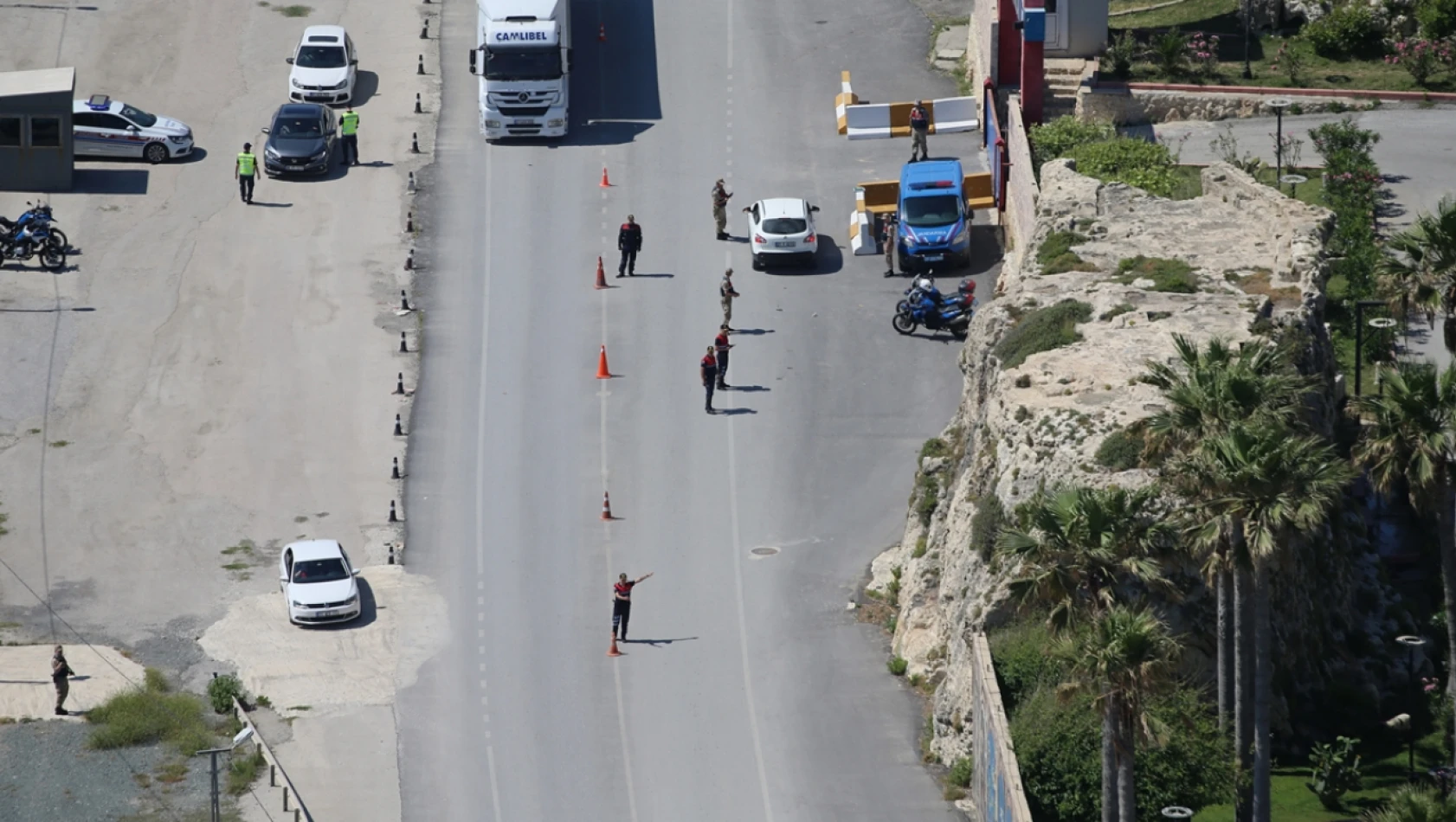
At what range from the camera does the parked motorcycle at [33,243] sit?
215 feet

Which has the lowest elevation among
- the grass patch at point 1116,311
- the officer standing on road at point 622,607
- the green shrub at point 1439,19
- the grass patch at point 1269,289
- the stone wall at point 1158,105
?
the officer standing on road at point 622,607

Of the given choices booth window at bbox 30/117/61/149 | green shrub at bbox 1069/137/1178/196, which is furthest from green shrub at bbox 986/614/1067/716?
booth window at bbox 30/117/61/149

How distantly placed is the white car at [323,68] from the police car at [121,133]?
365 cm

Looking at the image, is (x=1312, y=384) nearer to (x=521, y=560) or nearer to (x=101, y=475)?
(x=521, y=560)

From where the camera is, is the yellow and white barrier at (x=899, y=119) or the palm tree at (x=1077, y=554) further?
the yellow and white barrier at (x=899, y=119)

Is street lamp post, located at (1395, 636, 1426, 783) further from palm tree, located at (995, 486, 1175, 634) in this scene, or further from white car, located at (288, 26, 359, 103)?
white car, located at (288, 26, 359, 103)

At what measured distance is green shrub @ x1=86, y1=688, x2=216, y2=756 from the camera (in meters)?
49.0

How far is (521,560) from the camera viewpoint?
5416cm

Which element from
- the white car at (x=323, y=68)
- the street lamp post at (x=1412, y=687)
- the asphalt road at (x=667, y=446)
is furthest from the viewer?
the white car at (x=323, y=68)

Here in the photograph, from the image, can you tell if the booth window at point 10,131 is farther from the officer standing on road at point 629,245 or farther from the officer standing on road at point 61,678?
the officer standing on road at point 61,678

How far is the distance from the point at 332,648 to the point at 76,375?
13285 mm

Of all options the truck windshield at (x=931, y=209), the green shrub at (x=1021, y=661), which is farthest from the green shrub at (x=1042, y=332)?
the truck windshield at (x=931, y=209)

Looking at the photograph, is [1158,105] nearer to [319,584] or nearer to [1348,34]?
[1348,34]

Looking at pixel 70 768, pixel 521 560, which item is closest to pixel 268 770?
pixel 70 768
